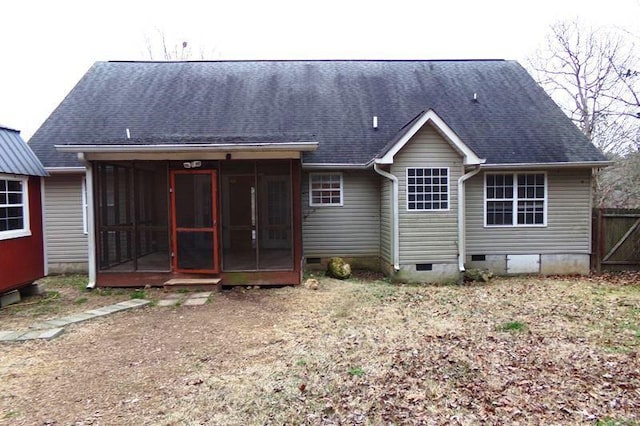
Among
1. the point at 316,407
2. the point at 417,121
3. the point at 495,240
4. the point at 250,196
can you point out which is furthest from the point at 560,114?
the point at 316,407

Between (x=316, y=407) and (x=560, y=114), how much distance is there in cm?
1233

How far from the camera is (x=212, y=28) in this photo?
2825 cm

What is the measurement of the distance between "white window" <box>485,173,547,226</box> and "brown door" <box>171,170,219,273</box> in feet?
23.4

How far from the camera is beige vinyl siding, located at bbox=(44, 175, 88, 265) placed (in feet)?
36.2

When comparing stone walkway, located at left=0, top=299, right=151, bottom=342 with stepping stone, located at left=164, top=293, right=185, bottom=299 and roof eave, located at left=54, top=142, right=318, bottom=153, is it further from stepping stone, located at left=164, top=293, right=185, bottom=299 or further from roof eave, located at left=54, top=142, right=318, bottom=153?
roof eave, located at left=54, top=142, right=318, bottom=153

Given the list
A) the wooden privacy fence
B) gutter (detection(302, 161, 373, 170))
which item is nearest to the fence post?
the wooden privacy fence

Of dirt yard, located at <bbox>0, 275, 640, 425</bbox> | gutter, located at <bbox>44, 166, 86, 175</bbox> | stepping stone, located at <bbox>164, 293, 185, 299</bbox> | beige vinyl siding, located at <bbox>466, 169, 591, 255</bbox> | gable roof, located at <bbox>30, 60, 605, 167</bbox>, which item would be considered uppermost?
gable roof, located at <bbox>30, 60, 605, 167</bbox>

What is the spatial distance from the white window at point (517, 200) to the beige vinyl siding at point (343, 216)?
3025mm

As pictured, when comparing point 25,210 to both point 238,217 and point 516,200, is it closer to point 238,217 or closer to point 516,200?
point 238,217

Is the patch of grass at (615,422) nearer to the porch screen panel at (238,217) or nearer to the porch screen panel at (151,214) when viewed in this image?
the porch screen panel at (238,217)

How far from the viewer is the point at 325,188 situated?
11.4 m

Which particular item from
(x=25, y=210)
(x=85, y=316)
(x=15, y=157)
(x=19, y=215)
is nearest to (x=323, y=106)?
(x=15, y=157)

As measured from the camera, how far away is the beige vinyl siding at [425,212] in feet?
32.0

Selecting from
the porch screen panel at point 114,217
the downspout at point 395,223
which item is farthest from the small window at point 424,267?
the porch screen panel at point 114,217
